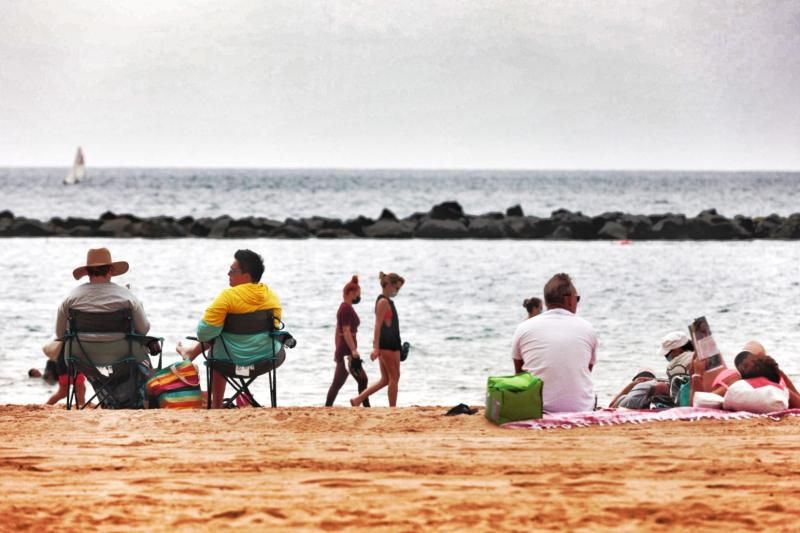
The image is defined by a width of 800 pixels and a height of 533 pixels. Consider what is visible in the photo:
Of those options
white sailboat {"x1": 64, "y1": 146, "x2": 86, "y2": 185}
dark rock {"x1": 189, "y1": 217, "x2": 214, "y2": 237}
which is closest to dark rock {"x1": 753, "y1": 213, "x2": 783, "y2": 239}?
dark rock {"x1": 189, "y1": 217, "x2": 214, "y2": 237}

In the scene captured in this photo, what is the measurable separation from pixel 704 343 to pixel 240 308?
3039 mm

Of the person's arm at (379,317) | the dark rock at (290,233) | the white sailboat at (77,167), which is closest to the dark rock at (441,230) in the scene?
the dark rock at (290,233)

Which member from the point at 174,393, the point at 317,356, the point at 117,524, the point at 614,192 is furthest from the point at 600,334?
the point at 614,192

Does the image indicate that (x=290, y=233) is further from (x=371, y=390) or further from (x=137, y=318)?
(x=137, y=318)

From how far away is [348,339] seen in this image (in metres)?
9.45

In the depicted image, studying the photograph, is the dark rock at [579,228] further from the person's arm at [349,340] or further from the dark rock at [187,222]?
the person's arm at [349,340]

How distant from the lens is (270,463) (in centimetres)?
595

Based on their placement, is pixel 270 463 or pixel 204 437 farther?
pixel 204 437

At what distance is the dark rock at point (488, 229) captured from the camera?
38188mm

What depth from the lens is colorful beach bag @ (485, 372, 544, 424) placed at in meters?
6.88

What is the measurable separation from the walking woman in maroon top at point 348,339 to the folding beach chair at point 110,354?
1.84m

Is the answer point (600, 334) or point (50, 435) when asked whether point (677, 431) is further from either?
point (600, 334)

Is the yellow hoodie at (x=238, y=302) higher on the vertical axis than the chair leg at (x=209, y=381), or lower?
higher

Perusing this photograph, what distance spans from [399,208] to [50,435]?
5862 centimetres
